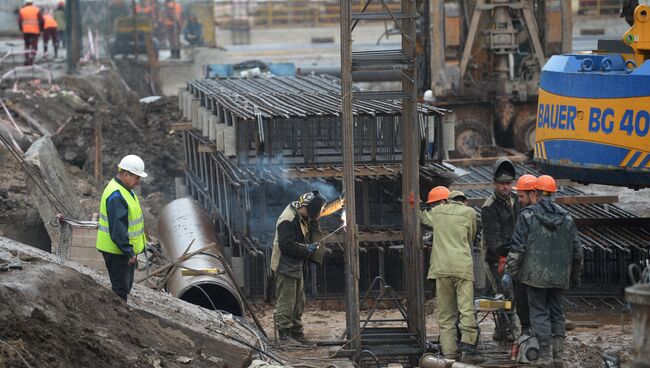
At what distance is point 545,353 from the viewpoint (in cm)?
1162

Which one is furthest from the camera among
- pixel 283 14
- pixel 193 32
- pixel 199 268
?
pixel 283 14

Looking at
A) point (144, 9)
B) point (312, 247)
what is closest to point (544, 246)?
point (312, 247)

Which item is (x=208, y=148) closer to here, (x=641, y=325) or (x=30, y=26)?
(x=641, y=325)

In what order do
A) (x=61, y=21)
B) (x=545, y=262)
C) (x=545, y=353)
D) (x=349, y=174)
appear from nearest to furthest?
1. (x=545, y=262)
2. (x=545, y=353)
3. (x=349, y=174)
4. (x=61, y=21)

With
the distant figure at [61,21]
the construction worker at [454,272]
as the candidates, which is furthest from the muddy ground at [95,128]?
the distant figure at [61,21]

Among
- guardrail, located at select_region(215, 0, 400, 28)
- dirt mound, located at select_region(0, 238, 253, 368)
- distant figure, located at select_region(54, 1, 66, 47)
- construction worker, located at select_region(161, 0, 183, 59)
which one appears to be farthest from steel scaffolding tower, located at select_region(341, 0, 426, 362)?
guardrail, located at select_region(215, 0, 400, 28)

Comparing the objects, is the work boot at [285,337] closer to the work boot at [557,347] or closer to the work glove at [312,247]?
the work glove at [312,247]

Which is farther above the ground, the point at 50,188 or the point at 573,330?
the point at 50,188

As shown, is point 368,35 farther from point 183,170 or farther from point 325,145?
point 325,145

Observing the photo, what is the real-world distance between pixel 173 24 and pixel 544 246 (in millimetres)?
31363

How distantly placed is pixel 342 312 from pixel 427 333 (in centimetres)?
194

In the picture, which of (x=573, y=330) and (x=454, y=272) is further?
(x=573, y=330)

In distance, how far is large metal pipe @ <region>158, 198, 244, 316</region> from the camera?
13773 mm

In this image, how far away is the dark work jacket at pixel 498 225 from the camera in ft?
40.9
